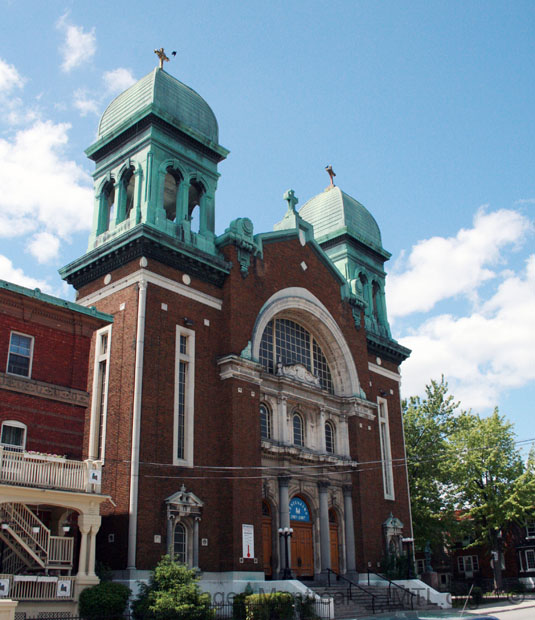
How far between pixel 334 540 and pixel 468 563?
110 feet

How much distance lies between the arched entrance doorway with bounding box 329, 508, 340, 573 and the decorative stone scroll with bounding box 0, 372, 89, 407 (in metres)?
16.1

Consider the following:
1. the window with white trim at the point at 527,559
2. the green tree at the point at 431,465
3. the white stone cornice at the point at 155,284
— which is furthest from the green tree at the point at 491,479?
the white stone cornice at the point at 155,284

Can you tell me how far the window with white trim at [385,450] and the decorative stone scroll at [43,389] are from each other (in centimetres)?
2092

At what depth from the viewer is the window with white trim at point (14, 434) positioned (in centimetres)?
2311

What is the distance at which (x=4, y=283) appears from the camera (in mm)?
24141

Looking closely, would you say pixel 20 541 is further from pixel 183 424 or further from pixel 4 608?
pixel 183 424

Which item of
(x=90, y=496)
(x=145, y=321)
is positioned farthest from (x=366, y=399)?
(x=90, y=496)

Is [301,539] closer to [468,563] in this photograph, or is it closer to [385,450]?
[385,450]

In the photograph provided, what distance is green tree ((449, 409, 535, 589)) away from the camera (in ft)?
154

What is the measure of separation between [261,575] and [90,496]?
9.42m

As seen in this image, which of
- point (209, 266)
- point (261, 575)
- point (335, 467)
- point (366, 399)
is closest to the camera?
point (261, 575)

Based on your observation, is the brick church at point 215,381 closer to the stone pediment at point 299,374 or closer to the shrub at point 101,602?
the stone pediment at point 299,374

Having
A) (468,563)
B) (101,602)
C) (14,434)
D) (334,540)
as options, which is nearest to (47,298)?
(14,434)

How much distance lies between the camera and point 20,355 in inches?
964
